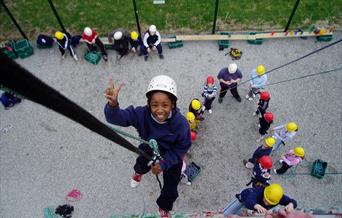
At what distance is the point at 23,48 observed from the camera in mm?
8516

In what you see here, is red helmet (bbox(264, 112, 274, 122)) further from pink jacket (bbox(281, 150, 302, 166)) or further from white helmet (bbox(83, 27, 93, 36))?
white helmet (bbox(83, 27, 93, 36))

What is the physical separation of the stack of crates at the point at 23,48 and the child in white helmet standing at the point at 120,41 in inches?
86.6

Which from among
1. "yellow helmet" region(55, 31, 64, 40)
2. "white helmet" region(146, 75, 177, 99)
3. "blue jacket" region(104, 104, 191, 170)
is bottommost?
"yellow helmet" region(55, 31, 64, 40)

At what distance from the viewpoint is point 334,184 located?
655 centimetres

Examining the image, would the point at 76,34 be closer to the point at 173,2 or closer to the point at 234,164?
the point at 173,2

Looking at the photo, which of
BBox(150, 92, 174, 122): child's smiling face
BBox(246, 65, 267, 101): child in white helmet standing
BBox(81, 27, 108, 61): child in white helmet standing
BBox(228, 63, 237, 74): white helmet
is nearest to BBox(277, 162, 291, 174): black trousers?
BBox(246, 65, 267, 101): child in white helmet standing

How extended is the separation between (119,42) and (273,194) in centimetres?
538

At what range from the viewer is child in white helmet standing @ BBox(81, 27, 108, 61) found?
7960mm

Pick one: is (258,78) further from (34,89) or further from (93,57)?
(34,89)

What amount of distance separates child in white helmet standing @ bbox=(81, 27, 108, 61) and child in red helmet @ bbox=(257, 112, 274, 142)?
4346 mm

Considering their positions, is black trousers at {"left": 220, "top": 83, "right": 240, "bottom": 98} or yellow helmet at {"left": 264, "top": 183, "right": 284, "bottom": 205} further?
black trousers at {"left": 220, "top": 83, "right": 240, "bottom": 98}

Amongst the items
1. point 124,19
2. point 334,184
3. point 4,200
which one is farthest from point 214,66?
point 4,200

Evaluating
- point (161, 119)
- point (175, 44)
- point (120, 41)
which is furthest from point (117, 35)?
point (161, 119)

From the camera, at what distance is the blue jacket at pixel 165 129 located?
4098 millimetres
